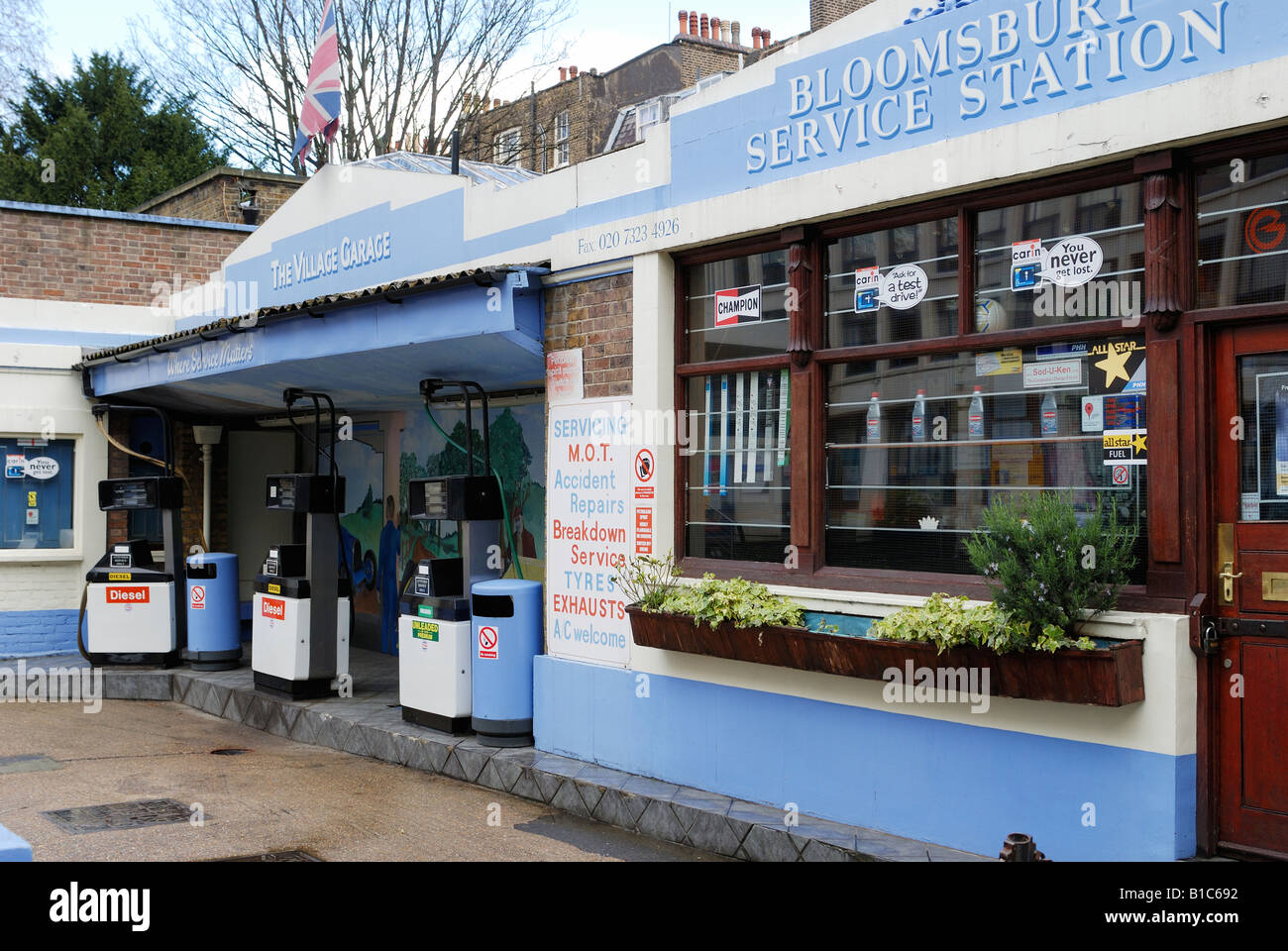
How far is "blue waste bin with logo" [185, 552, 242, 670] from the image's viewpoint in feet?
38.7

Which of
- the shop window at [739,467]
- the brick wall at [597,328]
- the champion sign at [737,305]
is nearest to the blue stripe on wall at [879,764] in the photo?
the shop window at [739,467]

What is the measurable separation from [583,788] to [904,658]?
7.91 feet

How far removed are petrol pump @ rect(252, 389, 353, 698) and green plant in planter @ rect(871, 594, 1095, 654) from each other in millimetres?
5748

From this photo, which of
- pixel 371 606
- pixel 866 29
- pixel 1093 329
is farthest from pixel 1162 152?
pixel 371 606

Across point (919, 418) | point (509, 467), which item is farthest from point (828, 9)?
point (919, 418)

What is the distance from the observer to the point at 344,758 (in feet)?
29.3

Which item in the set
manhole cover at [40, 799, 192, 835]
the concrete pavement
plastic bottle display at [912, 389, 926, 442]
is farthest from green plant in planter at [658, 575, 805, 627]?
manhole cover at [40, 799, 192, 835]

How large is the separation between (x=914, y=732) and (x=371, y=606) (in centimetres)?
855

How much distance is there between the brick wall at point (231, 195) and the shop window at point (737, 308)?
10682 mm

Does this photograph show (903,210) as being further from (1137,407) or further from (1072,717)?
(1072,717)

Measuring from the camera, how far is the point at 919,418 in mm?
6152

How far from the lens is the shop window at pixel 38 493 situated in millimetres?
12969

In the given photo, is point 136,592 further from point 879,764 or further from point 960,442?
point 960,442

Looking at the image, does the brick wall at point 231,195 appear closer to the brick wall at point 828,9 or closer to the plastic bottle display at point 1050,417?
Result: the brick wall at point 828,9
